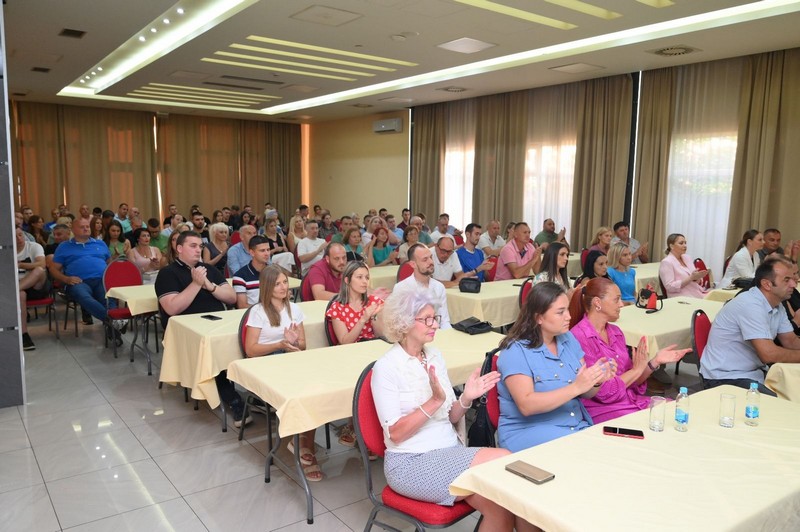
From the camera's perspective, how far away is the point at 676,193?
362 inches

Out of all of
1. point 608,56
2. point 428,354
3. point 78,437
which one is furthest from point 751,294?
point 608,56

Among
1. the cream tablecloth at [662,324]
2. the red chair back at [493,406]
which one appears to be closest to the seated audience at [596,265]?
the cream tablecloth at [662,324]

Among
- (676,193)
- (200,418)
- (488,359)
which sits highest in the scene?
(676,193)

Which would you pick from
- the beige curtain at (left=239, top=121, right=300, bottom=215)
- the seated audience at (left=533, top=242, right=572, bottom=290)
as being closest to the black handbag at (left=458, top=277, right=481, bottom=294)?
the seated audience at (left=533, top=242, right=572, bottom=290)

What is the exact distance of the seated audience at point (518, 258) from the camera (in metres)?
6.90

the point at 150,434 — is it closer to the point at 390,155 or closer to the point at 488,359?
the point at 488,359

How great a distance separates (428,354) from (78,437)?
108 inches

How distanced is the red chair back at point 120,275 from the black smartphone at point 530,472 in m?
5.13

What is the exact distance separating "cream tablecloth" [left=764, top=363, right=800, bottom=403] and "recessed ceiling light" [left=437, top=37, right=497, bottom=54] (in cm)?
520

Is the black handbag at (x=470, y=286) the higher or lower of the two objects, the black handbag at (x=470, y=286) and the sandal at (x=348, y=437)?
the higher

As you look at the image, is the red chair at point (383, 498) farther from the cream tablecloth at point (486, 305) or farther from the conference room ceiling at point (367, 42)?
Result: the conference room ceiling at point (367, 42)

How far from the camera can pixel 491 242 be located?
9.44m

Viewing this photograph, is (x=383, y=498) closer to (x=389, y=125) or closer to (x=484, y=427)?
(x=484, y=427)

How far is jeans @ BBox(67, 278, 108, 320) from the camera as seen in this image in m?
6.36
